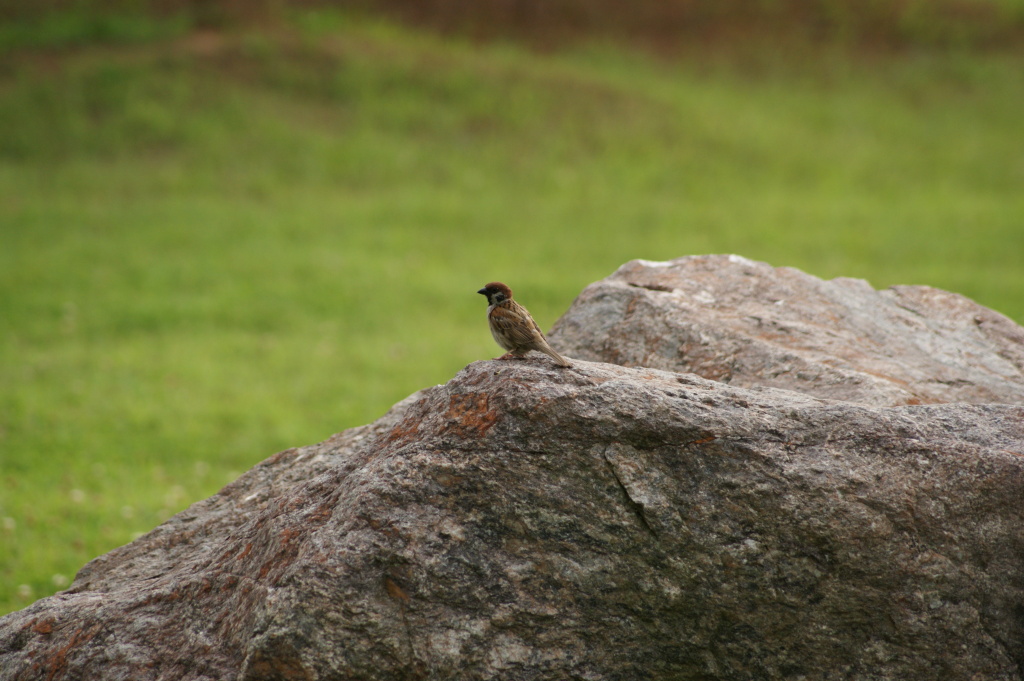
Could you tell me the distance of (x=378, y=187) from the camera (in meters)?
21.7

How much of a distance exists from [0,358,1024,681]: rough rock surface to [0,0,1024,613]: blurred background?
5.04m

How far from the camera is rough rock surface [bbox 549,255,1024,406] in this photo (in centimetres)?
564

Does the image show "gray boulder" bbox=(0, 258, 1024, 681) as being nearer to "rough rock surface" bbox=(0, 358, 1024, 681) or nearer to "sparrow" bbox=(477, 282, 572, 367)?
"rough rock surface" bbox=(0, 358, 1024, 681)

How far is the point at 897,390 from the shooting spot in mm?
5344

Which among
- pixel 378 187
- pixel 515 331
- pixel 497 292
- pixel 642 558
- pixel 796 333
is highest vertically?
pixel 378 187

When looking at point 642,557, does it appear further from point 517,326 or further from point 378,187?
point 378,187

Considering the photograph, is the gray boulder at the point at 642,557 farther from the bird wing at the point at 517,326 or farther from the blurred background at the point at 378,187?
the blurred background at the point at 378,187

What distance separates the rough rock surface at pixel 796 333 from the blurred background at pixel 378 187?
5270 mm

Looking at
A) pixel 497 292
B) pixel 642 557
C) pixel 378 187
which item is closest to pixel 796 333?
pixel 497 292

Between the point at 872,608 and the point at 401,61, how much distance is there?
77.6ft

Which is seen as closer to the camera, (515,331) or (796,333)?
(515,331)

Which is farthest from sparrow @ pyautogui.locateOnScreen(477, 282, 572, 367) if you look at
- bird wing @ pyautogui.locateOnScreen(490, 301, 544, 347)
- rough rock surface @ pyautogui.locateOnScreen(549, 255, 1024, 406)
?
rough rock surface @ pyautogui.locateOnScreen(549, 255, 1024, 406)

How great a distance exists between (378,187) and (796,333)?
16.7m

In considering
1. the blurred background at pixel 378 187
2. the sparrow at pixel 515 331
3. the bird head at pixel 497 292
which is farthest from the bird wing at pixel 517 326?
the blurred background at pixel 378 187
